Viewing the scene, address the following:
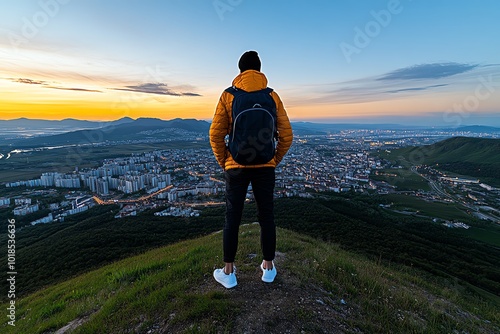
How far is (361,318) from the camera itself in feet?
8.59

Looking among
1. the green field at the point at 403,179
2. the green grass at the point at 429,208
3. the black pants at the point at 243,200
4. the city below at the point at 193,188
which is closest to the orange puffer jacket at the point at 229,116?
the black pants at the point at 243,200

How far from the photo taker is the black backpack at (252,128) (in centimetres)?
251

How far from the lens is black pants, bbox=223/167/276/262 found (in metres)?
2.73

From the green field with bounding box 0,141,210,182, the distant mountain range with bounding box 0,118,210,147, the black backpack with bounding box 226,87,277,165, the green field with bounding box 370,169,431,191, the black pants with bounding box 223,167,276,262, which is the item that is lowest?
the green field with bounding box 370,169,431,191

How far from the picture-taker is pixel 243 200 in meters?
2.87

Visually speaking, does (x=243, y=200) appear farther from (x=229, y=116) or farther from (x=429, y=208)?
(x=429, y=208)

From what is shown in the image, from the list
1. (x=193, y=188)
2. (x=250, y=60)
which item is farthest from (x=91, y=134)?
(x=250, y=60)

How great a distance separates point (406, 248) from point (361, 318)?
15.4 meters

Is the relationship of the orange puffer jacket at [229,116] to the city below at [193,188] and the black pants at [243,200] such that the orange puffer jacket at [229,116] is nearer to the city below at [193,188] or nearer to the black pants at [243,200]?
the black pants at [243,200]

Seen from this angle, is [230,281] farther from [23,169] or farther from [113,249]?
[23,169]

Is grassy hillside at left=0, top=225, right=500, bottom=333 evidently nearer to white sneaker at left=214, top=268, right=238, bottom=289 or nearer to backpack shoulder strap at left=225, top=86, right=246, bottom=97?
white sneaker at left=214, top=268, right=238, bottom=289

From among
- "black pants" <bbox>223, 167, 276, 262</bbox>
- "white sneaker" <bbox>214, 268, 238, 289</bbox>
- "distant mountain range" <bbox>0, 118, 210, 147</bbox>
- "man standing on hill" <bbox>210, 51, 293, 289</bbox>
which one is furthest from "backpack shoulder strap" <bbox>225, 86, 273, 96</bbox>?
"distant mountain range" <bbox>0, 118, 210, 147</bbox>

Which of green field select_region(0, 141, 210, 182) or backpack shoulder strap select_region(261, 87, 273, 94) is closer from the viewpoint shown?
backpack shoulder strap select_region(261, 87, 273, 94)

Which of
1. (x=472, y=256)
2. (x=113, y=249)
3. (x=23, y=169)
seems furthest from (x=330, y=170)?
(x=23, y=169)
